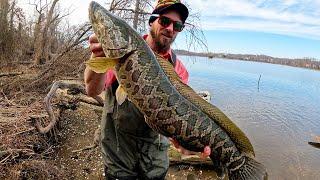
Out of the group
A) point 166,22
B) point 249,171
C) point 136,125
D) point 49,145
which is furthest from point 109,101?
point 49,145

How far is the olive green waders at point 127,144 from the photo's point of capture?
14.9 feet

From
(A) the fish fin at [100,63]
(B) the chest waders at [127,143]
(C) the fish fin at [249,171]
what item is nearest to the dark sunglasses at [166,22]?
(B) the chest waders at [127,143]

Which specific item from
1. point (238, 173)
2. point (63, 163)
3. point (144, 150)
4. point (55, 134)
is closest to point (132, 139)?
point (144, 150)

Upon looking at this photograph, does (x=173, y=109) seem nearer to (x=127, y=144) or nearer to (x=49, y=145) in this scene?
(x=127, y=144)

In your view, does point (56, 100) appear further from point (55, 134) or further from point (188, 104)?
point (188, 104)

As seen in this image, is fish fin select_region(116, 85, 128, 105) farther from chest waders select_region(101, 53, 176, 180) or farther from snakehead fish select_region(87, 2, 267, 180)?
chest waders select_region(101, 53, 176, 180)

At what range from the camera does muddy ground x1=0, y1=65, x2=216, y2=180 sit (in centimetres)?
792

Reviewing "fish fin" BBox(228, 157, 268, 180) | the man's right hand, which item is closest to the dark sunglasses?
the man's right hand

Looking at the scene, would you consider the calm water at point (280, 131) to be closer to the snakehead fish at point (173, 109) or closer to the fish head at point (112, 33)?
the snakehead fish at point (173, 109)

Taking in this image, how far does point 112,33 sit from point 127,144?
1.57 metres

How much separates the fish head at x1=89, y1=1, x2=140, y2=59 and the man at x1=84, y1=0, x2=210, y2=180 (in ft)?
2.03

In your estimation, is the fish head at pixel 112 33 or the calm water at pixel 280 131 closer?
the fish head at pixel 112 33

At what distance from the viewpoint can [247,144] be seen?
3.64 meters

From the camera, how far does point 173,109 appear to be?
3613mm
